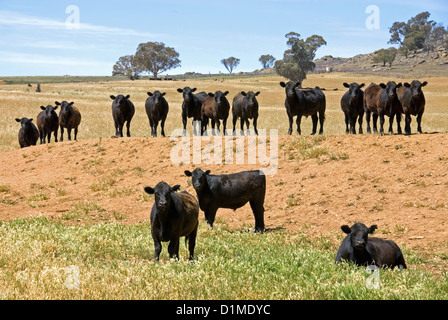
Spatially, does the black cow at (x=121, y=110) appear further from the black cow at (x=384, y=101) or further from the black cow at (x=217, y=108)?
the black cow at (x=384, y=101)

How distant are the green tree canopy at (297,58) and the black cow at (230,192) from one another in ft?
321

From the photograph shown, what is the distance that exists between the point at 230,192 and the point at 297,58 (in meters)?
101

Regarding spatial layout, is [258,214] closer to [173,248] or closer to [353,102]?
[173,248]

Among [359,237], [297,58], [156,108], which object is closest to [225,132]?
[156,108]

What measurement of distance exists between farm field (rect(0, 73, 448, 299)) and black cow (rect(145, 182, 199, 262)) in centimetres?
66

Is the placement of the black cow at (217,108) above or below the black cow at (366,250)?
above

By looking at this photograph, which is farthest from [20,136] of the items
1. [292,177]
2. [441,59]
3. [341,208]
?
[441,59]

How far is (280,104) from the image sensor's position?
62.1 meters

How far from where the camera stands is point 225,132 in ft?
82.6

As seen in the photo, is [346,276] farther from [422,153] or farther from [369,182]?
[422,153]

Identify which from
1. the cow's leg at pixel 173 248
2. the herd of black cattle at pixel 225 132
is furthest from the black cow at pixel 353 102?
the cow's leg at pixel 173 248

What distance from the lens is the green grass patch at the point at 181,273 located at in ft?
21.9

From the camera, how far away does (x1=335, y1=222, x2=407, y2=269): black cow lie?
8.63 m
